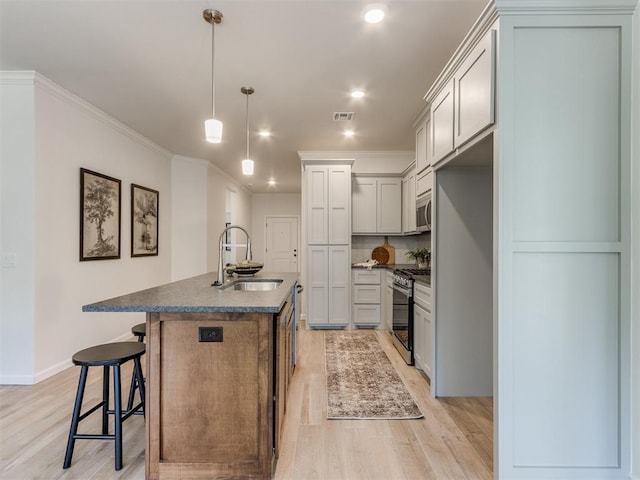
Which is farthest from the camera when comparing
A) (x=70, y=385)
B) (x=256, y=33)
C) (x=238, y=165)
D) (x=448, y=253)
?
(x=238, y=165)

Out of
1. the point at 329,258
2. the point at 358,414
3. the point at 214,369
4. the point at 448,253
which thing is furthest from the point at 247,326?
the point at 329,258

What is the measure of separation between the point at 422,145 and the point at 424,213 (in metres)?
0.74

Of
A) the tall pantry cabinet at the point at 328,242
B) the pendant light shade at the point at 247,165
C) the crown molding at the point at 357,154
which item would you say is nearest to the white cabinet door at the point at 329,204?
the tall pantry cabinet at the point at 328,242

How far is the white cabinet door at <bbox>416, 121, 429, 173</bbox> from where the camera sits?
339 centimetres

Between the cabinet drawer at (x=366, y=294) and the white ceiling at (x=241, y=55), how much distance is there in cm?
225

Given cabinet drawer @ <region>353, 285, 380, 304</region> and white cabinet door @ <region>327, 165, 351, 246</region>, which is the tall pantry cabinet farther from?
cabinet drawer @ <region>353, 285, 380, 304</region>

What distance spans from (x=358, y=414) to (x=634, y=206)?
2050 millimetres

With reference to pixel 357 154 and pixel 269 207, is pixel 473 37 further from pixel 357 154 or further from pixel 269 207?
pixel 269 207

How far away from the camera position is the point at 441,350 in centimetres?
277

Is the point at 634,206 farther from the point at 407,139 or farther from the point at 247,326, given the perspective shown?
the point at 407,139

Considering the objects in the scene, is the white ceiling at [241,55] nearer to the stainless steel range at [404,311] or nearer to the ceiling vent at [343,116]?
the ceiling vent at [343,116]

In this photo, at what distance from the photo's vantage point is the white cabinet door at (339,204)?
5.05 meters

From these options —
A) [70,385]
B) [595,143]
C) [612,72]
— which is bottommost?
[70,385]

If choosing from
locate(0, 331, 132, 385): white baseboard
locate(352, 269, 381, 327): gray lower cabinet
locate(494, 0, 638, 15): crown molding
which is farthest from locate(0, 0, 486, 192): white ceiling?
locate(0, 331, 132, 385): white baseboard
